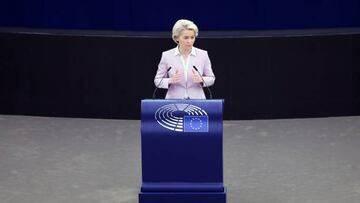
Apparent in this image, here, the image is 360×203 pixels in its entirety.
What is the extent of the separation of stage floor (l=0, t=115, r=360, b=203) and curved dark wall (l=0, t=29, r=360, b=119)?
22 centimetres

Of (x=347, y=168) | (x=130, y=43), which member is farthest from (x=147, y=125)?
(x=130, y=43)

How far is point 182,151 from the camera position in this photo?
9.38 m

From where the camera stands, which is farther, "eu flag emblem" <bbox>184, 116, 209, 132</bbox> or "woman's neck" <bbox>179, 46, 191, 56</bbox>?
"woman's neck" <bbox>179, 46, 191, 56</bbox>

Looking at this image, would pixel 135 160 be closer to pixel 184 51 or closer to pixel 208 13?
pixel 184 51

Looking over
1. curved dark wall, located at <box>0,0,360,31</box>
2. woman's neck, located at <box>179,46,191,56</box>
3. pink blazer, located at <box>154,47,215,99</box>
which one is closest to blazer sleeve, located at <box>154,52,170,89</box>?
pink blazer, located at <box>154,47,215,99</box>

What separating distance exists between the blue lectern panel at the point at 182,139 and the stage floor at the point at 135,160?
1.10 meters

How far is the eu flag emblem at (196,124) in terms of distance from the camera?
30.5 feet

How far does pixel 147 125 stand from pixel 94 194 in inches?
63.6

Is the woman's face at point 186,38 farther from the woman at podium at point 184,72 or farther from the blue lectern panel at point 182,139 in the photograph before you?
the blue lectern panel at point 182,139


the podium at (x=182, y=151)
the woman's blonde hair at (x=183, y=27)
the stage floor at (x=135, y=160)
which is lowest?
the stage floor at (x=135, y=160)

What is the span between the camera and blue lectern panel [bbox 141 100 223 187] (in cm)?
931

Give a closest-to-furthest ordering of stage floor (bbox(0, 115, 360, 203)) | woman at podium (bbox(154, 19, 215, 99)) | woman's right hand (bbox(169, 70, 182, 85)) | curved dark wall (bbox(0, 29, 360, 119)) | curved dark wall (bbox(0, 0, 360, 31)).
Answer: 1. woman's right hand (bbox(169, 70, 182, 85))
2. woman at podium (bbox(154, 19, 215, 99))
3. stage floor (bbox(0, 115, 360, 203))
4. curved dark wall (bbox(0, 29, 360, 119))
5. curved dark wall (bbox(0, 0, 360, 31))

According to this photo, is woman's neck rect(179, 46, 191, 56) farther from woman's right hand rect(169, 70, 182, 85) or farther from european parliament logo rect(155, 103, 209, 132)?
european parliament logo rect(155, 103, 209, 132)

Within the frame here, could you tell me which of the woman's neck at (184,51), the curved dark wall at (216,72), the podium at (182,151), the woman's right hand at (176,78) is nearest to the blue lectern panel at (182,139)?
the podium at (182,151)
